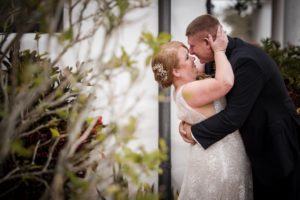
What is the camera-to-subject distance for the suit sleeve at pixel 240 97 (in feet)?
9.73

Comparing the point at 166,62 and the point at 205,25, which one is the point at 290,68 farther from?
the point at 166,62

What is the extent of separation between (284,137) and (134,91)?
1.92m

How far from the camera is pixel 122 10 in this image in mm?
1658

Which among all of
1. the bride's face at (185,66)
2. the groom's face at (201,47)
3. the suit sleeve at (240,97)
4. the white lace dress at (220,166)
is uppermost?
the groom's face at (201,47)

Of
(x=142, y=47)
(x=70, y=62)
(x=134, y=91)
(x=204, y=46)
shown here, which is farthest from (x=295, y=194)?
(x=70, y=62)

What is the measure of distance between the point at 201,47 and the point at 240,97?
21.8 inches

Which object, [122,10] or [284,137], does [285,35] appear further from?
[122,10]

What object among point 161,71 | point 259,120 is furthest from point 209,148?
point 161,71

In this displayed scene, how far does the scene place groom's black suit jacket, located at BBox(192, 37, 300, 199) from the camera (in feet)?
9.77

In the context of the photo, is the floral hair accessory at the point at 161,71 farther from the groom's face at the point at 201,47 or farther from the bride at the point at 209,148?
the groom's face at the point at 201,47

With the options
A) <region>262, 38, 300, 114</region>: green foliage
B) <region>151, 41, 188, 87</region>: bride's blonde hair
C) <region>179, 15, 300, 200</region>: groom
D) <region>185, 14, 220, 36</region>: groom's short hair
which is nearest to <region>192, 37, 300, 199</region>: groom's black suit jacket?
<region>179, 15, 300, 200</region>: groom

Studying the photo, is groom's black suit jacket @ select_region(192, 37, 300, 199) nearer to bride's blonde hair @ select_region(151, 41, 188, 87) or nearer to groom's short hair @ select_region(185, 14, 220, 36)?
groom's short hair @ select_region(185, 14, 220, 36)

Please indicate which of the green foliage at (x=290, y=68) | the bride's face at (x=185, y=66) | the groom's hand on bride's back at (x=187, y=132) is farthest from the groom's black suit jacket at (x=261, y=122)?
the green foliage at (x=290, y=68)

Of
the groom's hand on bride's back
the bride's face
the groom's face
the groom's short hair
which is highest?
the groom's short hair
